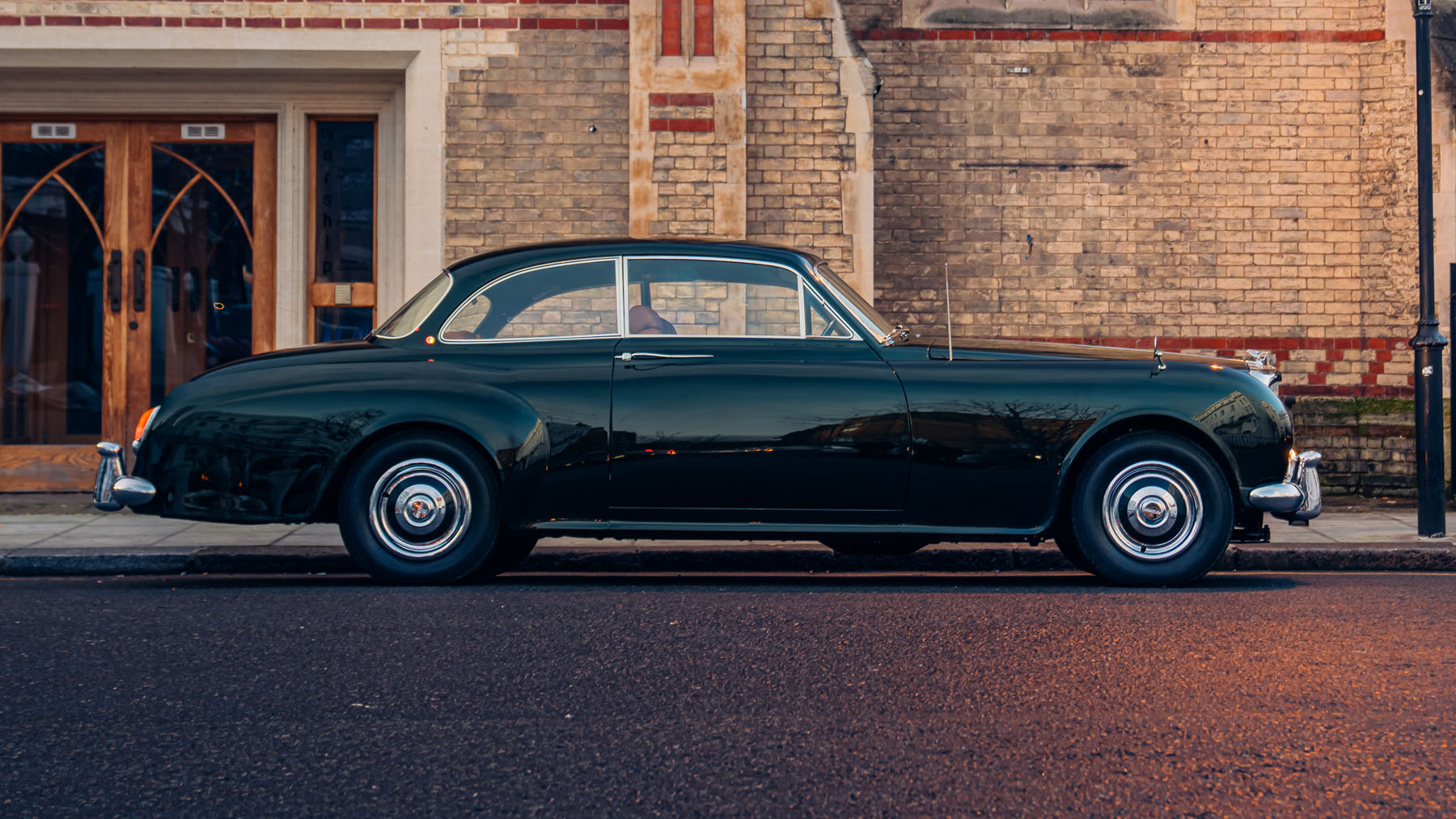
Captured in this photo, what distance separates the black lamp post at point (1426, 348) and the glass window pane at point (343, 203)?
7404 mm

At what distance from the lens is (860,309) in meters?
6.50

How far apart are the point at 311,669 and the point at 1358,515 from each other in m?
7.45

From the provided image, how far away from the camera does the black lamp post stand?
27.2 feet

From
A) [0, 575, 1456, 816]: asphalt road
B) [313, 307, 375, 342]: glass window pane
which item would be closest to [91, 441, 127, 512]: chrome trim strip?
[0, 575, 1456, 816]: asphalt road

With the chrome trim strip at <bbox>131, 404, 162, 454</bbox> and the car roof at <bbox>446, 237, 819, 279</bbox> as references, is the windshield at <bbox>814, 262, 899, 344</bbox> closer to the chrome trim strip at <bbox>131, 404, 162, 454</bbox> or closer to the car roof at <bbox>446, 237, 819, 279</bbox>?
the car roof at <bbox>446, 237, 819, 279</bbox>

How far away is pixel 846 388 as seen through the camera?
6250 mm

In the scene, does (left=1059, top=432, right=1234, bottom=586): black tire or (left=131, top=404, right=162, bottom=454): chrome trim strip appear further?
(left=131, top=404, right=162, bottom=454): chrome trim strip

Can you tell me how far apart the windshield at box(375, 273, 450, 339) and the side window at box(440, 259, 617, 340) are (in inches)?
5.2

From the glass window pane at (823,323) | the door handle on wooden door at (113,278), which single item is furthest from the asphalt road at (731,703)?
the door handle on wooden door at (113,278)

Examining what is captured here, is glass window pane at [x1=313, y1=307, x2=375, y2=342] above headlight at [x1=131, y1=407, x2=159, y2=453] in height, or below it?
above

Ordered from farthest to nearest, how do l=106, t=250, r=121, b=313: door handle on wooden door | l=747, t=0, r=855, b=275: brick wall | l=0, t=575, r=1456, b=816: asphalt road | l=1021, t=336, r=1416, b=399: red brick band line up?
l=1021, t=336, r=1416, b=399: red brick band → l=106, t=250, r=121, b=313: door handle on wooden door → l=747, t=0, r=855, b=275: brick wall → l=0, t=575, r=1456, b=816: asphalt road

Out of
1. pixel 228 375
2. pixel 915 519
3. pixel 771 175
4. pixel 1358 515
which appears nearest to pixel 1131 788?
pixel 915 519

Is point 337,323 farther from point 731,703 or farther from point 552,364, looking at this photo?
point 731,703

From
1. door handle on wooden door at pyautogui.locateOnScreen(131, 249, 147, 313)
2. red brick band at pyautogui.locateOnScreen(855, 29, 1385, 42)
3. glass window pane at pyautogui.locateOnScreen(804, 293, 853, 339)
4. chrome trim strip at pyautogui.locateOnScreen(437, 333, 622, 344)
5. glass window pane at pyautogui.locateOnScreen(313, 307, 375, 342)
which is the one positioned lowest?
chrome trim strip at pyautogui.locateOnScreen(437, 333, 622, 344)
